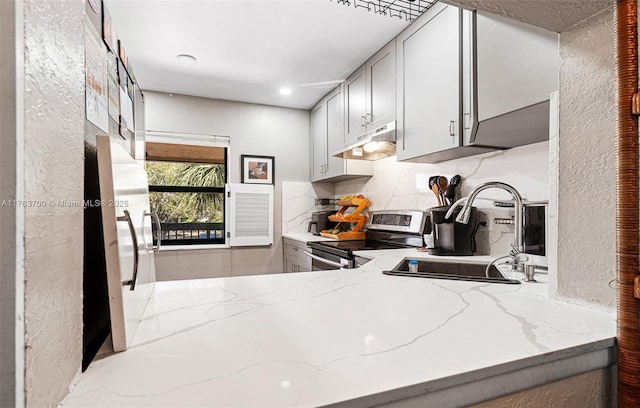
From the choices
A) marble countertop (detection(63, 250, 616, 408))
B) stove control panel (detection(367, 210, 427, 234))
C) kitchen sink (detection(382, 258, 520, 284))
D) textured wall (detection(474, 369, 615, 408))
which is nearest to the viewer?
marble countertop (detection(63, 250, 616, 408))

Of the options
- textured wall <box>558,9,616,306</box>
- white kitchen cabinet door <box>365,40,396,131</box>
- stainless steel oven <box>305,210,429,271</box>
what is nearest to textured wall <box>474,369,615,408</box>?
textured wall <box>558,9,616,306</box>

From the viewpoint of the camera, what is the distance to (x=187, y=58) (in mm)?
2592

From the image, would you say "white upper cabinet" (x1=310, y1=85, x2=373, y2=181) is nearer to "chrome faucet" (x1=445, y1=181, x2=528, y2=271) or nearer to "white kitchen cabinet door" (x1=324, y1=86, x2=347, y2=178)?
"white kitchen cabinet door" (x1=324, y1=86, x2=347, y2=178)

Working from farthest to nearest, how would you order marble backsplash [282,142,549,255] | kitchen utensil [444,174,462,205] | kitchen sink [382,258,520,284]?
kitchen utensil [444,174,462,205] → marble backsplash [282,142,549,255] → kitchen sink [382,258,520,284]

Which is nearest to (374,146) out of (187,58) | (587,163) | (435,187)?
(435,187)

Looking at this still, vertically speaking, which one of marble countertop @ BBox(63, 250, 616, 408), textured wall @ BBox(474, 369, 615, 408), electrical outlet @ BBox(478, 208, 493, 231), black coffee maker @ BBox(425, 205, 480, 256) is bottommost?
textured wall @ BBox(474, 369, 615, 408)

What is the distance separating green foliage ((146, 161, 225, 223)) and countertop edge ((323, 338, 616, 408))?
3.41 m

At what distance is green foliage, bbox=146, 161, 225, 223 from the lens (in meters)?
3.44

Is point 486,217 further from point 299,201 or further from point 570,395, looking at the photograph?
point 299,201

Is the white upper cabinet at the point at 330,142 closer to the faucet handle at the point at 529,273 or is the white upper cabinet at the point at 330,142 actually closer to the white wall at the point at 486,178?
the white wall at the point at 486,178

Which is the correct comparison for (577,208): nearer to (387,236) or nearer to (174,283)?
(174,283)

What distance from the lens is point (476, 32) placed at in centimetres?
157

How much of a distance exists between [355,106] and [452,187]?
3.72 feet

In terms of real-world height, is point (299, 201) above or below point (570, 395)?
above
